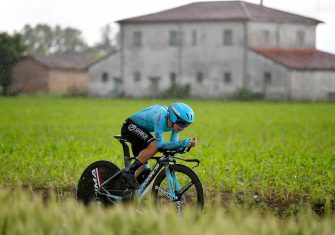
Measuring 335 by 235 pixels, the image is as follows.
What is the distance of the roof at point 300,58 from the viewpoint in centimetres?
5668

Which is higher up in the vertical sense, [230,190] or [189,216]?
[189,216]

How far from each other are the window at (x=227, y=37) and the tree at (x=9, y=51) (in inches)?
816

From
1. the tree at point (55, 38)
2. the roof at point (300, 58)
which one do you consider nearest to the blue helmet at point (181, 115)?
the roof at point (300, 58)

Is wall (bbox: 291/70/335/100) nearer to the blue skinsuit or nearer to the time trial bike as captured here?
the time trial bike

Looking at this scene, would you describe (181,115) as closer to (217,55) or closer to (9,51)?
(217,55)

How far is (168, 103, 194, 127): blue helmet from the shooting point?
746 cm

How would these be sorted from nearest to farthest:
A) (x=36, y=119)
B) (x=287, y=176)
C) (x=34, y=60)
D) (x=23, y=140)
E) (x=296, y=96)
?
(x=287, y=176) → (x=23, y=140) → (x=36, y=119) → (x=296, y=96) → (x=34, y=60)

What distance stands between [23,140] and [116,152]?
430cm

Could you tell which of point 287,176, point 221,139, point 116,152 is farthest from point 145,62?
point 287,176

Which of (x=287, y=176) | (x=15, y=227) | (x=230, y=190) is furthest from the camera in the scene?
(x=287, y=176)

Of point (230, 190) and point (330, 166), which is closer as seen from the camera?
point (230, 190)

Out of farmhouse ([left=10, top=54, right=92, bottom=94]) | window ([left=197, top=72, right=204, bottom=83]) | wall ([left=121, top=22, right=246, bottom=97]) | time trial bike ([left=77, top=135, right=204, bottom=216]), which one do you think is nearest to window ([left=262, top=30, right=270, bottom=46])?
wall ([left=121, top=22, right=246, bottom=97])

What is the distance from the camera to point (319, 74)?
57312 millimetres

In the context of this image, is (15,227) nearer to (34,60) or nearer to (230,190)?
(230,190)
